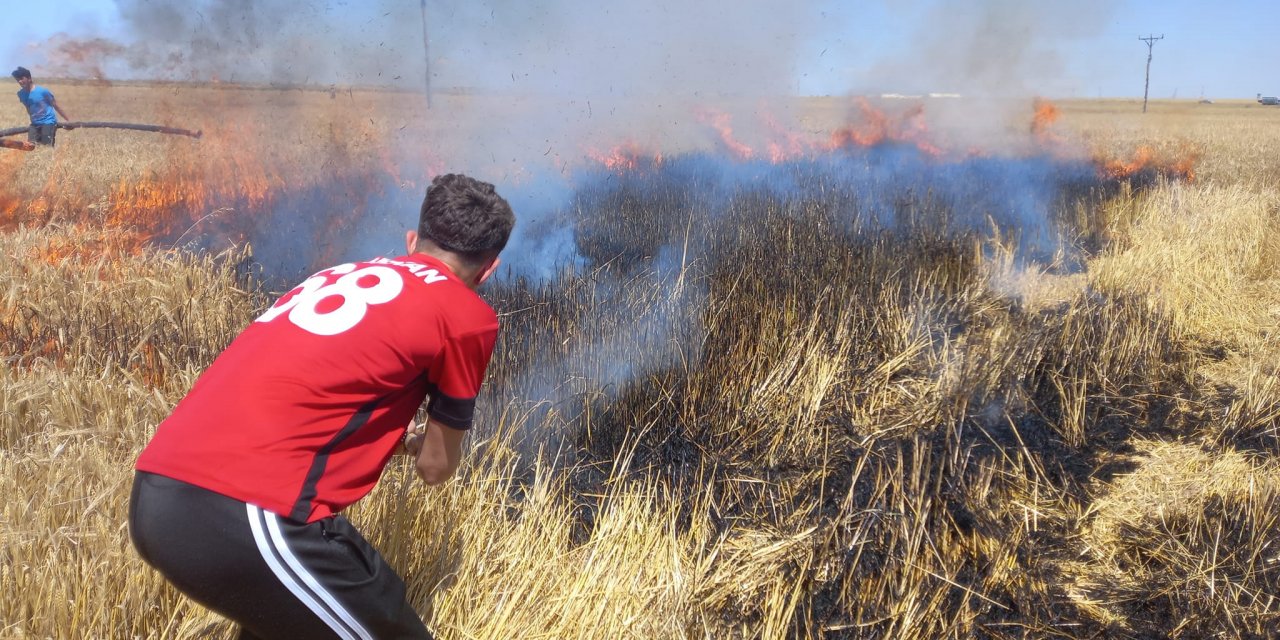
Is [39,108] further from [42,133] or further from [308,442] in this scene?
[308,442]

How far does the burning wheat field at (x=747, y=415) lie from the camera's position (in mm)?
2615

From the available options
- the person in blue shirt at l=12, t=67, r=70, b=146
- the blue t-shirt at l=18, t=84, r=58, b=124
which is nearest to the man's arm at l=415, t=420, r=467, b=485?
the person in blue shirt at l=12, t=67, r=70, b=146

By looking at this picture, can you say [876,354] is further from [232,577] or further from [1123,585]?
[232,577]

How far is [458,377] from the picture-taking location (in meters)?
1.76

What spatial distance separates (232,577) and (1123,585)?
2960 mm

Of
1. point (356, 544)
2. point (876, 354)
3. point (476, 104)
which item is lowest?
point (876, 354)

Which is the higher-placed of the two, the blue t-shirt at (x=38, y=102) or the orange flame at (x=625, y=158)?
the blue t-shirt at (x=38, y=102)

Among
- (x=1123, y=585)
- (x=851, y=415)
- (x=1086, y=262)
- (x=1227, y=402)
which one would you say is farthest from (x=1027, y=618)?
(x=1086, y=262)

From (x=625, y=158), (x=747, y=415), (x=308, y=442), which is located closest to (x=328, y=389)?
(x=308, y=442)

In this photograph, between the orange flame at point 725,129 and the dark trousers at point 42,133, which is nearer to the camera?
the dark trousers at point 42,133

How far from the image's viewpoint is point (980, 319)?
572cm

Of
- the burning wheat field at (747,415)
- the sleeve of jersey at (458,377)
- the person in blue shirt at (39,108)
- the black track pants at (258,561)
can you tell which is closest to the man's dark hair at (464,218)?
the sleeve of jersey at (458,377)

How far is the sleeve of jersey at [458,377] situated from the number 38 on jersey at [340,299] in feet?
0.57

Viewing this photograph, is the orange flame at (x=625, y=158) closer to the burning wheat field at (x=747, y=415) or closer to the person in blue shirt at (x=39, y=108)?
the burning wheat field at (x=747, y=415)
